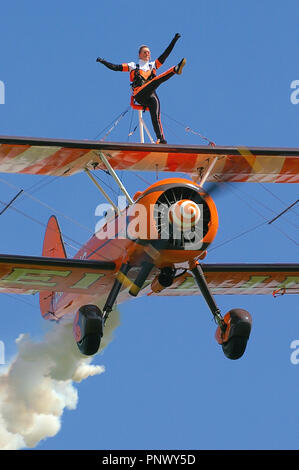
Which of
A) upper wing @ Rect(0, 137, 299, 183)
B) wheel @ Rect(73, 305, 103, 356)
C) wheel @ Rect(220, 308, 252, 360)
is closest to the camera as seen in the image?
wheel @ Rect(73, 305, 103, 356)

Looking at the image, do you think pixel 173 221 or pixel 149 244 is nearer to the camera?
pixel 173 221

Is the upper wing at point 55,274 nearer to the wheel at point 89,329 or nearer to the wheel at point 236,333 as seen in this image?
the wheel at point 89,329

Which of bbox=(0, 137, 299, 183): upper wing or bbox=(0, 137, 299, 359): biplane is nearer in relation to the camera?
bbox=(0, 137, 299, 359): biplane

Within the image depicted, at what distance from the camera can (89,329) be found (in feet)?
41.8

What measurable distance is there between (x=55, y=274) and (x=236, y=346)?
2.77m

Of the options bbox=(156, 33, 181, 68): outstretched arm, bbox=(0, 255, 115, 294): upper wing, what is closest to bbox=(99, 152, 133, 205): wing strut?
bbox=(0, 255, 115, 294): upper wing

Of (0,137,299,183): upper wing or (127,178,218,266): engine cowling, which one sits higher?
(0,137,299,183): upper wing

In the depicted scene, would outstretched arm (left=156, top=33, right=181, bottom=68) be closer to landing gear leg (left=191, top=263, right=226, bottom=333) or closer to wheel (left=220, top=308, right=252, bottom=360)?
landing gear leg (left=191, top=263, right=226, bottom=333)

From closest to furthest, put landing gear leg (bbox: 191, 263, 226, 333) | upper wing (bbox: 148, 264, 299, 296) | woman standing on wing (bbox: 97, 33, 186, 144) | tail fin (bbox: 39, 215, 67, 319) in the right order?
1. landing gear leg (bbox: 191, 263, 226, 333)
2. woman standing on wing (bbox: 97, 33, 186, 144)
3. upper wing (bbox: 148, 264, 299, 296)
4. tail fin (bbox: 39, 215, 67, 319)

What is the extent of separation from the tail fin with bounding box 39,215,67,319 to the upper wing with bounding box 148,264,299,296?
2.33 m

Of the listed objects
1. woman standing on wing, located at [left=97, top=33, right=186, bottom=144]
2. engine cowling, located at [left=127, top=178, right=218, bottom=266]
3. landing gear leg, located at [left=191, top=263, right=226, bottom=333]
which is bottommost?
landing gear leg, located at [left=191, top=263, right=226, bottom=333]

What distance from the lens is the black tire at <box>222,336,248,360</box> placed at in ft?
43.3

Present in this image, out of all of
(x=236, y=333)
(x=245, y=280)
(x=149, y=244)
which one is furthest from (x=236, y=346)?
(x=245, y=280)

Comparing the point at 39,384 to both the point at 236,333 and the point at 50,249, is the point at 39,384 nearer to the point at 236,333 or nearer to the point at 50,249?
the point at 50,249
